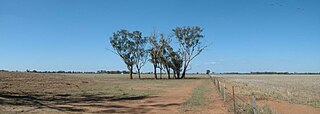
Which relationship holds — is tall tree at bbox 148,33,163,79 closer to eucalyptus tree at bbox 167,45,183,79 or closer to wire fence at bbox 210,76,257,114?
eucalyptus tree at bbox 167,45,183,79

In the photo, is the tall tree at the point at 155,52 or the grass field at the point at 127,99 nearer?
the grass field at the point at 127,99

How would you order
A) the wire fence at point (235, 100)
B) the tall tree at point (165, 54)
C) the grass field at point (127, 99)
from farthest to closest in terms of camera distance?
the tall tree at point (165, 54), the grass field at point (127, 99), the wire fence at point (235, 100)

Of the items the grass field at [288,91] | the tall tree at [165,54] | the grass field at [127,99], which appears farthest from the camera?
the tall tree at [165,54]

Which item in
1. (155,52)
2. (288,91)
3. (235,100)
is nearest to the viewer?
(235,100)

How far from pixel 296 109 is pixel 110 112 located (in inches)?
299

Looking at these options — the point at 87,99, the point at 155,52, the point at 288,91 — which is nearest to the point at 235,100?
the point at 87,99

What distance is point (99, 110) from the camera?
1362 cm

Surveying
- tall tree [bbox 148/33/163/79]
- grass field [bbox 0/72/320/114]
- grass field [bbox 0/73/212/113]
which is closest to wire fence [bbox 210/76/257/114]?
grass field [bbox 0/72/320/114]

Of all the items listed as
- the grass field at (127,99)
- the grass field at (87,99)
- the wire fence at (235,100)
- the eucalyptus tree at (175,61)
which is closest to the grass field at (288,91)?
the grass field at (127,99)

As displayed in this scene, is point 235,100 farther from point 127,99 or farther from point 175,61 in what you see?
point 175,61

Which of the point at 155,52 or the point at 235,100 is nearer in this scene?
the point at 235,100

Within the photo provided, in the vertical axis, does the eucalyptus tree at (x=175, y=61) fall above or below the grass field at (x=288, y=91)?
above

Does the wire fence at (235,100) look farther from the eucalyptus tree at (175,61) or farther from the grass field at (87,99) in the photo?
the eucalyptus tree at (175,61)

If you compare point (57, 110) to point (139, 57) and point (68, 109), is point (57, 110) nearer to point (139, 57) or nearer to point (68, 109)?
point (68, 109)
